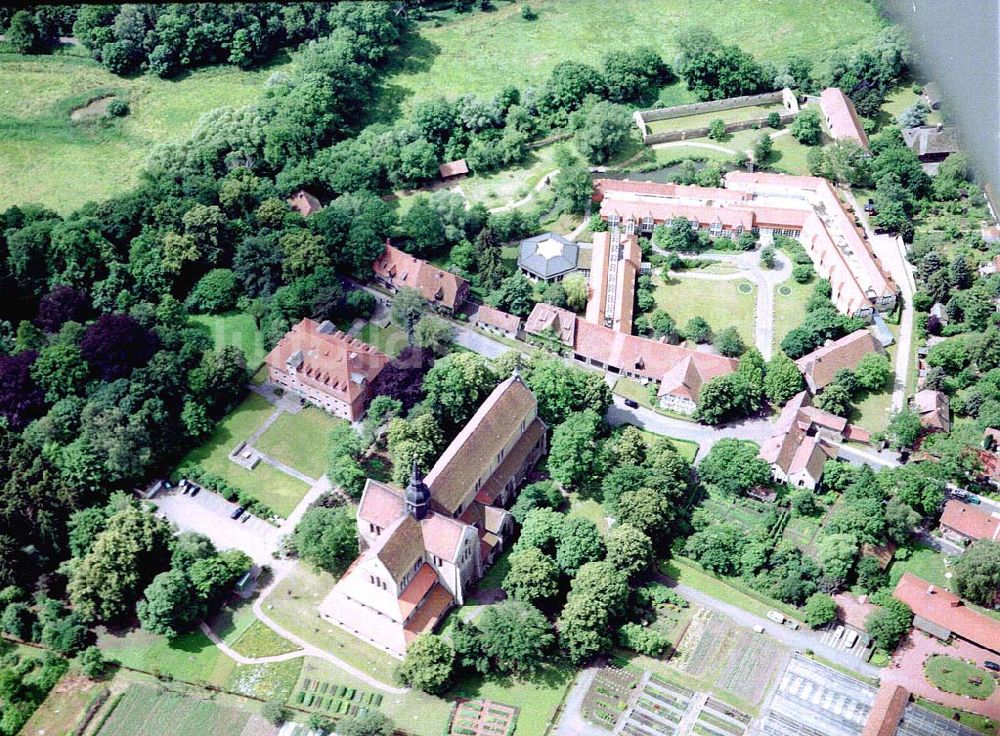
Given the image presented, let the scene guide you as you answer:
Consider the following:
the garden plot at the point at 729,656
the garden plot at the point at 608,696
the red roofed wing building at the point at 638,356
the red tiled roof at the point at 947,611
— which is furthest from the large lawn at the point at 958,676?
the red roofed wing building at the point at 638,356

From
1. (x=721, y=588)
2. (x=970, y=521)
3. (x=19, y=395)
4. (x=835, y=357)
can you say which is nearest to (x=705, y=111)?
(x=835, y=357)

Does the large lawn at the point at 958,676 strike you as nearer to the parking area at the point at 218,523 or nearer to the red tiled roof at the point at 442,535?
the red tiled roof at the point at 442,535

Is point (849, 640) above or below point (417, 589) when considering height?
above

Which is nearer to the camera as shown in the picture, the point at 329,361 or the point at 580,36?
the point at 329,361

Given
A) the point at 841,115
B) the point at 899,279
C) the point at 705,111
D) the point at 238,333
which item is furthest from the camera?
the point at 705,111

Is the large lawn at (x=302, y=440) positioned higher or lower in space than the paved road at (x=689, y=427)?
lower

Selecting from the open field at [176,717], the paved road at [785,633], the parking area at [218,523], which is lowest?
the open field at [176,717]

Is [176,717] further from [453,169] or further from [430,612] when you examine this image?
[453,169]
